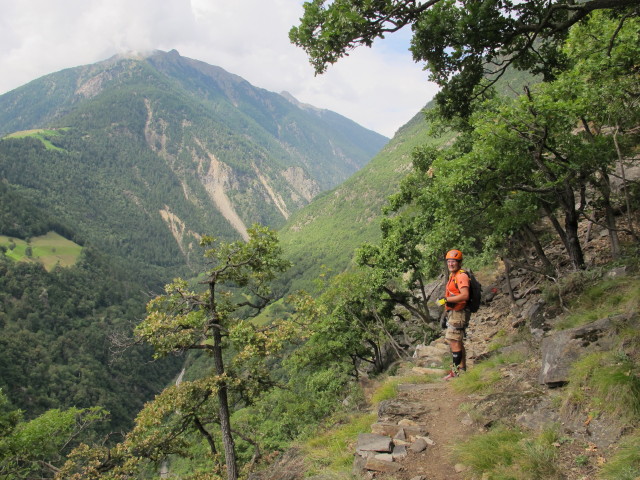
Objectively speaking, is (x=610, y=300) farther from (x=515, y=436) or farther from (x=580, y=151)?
(x=515, y=436)

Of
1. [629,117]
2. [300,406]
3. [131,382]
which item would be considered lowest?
[131,382]

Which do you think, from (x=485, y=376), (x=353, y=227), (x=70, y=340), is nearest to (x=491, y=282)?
(x=485, y=376)

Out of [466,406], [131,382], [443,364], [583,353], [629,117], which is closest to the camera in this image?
[583,353]

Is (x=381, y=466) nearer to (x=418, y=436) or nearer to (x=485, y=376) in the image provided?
(x=418, y=436)

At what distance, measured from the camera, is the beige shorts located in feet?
28.7

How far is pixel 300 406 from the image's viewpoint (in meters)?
22.3

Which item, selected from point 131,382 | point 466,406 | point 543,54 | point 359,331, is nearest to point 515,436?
point 466,406

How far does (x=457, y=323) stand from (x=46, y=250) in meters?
200

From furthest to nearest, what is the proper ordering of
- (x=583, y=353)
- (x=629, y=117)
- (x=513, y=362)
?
(x=629, y=117) < (x=513, y=362) < (x=583, y=353)

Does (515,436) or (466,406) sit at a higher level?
(515,436)

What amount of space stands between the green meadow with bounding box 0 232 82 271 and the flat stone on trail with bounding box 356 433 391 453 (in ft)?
594

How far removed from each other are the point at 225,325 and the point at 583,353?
35.0ft

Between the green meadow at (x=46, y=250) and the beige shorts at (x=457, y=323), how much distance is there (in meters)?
181

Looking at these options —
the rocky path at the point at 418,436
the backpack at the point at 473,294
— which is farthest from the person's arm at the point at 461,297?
the rocky path at the point at 418,436
